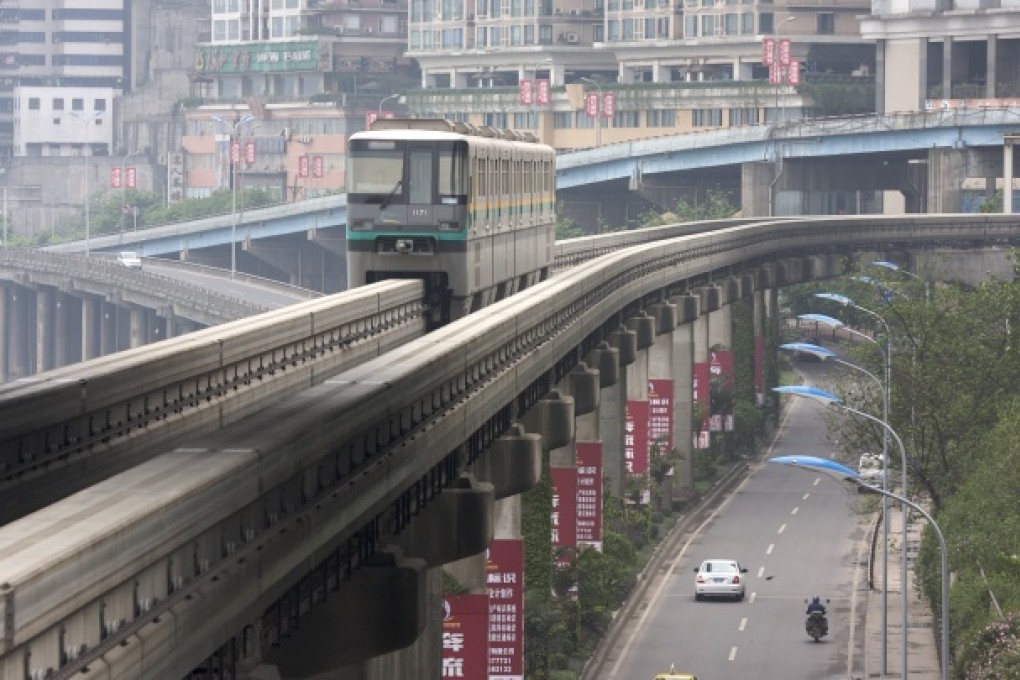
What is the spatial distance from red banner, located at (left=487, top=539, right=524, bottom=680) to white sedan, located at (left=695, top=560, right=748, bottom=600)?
31264 millimetres

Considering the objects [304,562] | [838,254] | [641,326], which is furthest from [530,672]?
[838,254]

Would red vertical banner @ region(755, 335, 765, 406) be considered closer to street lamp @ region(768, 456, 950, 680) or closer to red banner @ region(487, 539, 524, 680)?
street lamp @ region(768, 456, 950, 680)

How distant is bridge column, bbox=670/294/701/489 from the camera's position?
369 ft

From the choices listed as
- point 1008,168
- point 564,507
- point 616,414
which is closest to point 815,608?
point 564,507

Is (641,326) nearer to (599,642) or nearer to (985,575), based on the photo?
(599,642)

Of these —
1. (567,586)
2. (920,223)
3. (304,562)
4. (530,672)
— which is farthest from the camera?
(920,223)

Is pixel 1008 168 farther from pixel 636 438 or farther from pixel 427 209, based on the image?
pixel 427 209

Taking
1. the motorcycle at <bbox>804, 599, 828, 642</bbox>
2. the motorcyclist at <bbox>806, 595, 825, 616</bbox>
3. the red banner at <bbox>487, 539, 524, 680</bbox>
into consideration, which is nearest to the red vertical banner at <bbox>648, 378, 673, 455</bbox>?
the motorcyclist at <bbox>806, 595, 825, 616</bbox>

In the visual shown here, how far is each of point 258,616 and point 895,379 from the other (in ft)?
210

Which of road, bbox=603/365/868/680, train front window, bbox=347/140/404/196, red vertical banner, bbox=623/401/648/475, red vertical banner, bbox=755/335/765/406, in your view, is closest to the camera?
train front window, bbox=347/140/404/196

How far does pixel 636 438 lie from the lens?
9931 cm

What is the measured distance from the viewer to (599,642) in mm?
81750

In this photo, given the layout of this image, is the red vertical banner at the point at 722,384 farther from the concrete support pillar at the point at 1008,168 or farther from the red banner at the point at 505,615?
the red banner at the point at 505,615

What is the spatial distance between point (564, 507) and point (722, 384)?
50.6m
